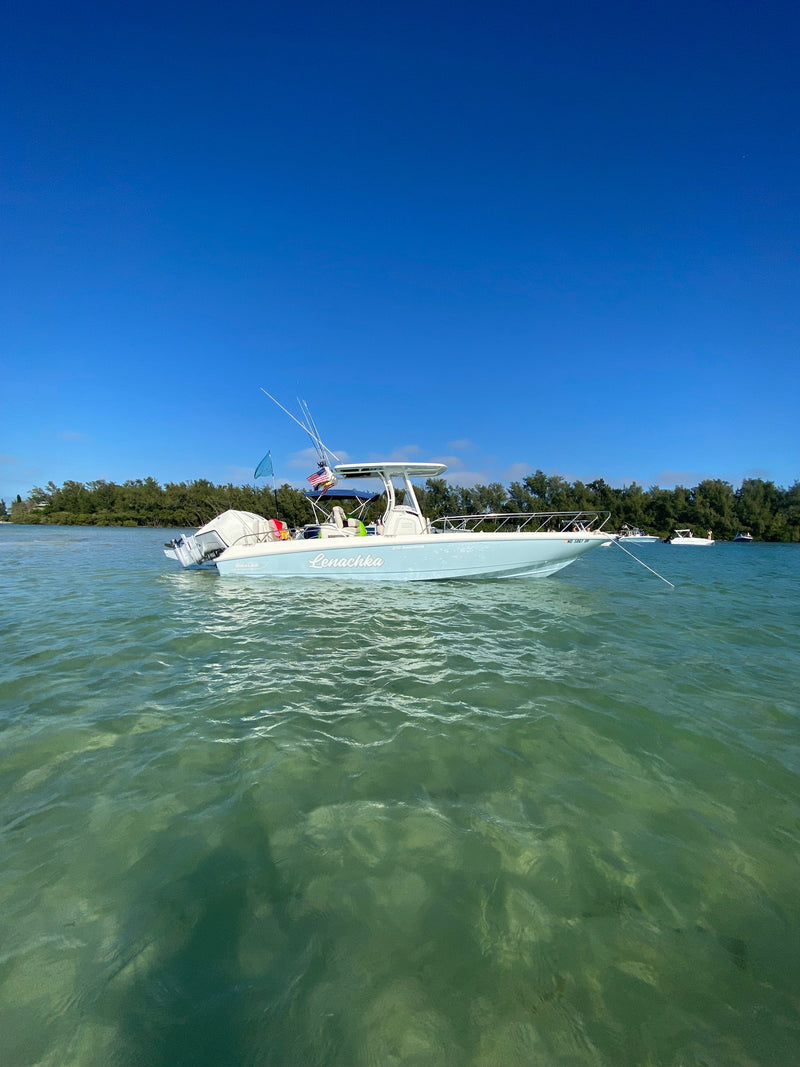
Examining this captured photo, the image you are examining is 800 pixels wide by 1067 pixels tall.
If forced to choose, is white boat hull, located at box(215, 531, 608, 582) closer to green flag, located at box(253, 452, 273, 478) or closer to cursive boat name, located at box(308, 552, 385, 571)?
cursive boat name, located at box(308, 552, 385, 571)

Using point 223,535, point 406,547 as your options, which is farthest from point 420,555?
point 223,535

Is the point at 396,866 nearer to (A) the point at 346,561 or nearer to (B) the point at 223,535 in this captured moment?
(A) the point at 346,561

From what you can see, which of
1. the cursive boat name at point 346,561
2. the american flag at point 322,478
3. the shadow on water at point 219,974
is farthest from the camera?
the american flag at point 322,478

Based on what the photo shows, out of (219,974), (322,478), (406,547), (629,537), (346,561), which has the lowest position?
(219,974)

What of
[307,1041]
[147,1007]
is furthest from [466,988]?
[147,1007]

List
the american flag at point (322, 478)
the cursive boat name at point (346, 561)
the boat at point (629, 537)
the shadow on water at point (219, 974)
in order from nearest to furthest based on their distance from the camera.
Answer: the shadow on water at point (219, 974), the boat at point (629, 537), the cursive boat name at point (346, 561), the american flag at point (322, 478)

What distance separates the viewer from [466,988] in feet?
6.36

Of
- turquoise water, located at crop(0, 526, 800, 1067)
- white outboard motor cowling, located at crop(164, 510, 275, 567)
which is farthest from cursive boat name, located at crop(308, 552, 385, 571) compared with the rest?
turquoise water, located at crop(0, 526, 800, 1067)

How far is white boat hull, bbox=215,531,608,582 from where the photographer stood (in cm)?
1305

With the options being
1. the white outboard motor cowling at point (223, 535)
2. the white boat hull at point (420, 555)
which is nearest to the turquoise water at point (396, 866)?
the white boat hull at point (420, 555)

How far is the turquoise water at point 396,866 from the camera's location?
180cm

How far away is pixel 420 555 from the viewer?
520 inches

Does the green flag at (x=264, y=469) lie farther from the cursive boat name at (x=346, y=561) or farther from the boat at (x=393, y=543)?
the cursive boat name at (x=346, y=561)

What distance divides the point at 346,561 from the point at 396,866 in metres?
11.0
